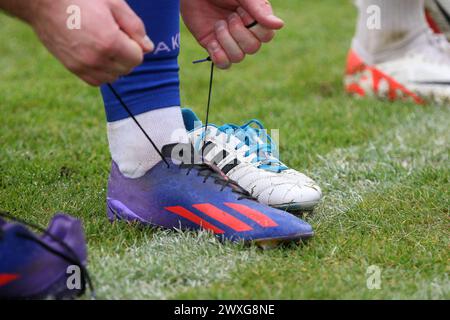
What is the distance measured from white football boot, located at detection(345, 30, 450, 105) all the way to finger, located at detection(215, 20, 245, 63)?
1.49 meters

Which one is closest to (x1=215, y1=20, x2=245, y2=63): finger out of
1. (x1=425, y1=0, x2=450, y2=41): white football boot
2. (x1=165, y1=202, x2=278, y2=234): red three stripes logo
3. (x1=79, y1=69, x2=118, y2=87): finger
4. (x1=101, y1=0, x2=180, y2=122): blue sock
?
(x1=101, y1=0, x2=180, y2=122): blue sock

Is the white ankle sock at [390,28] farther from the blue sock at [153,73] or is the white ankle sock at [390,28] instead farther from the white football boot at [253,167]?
the blue sock at [153,73]

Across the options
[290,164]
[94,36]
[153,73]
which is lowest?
[290,164]

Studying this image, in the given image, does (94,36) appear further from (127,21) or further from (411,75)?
(411,75)

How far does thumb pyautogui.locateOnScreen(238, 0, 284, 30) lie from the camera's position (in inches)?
65.1

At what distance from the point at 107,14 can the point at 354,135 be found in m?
1.50

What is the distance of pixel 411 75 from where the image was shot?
3.14 meters

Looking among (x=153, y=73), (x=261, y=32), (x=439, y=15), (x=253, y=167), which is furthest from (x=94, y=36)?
(x=439, y=15)

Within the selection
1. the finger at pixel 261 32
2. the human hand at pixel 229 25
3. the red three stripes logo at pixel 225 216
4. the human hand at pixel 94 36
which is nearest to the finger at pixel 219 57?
the human hand at pixel 229 25

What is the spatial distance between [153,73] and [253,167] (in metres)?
0.35

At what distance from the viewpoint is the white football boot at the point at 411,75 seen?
308 cm

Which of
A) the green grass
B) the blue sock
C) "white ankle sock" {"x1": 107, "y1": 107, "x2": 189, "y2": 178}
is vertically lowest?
the green grass

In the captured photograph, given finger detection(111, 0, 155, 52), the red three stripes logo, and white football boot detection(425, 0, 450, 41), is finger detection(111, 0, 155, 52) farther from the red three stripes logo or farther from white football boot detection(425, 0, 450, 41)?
white football boot detection(425, 0, 450, 41)

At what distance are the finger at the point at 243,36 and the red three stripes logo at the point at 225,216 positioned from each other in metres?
0.37
